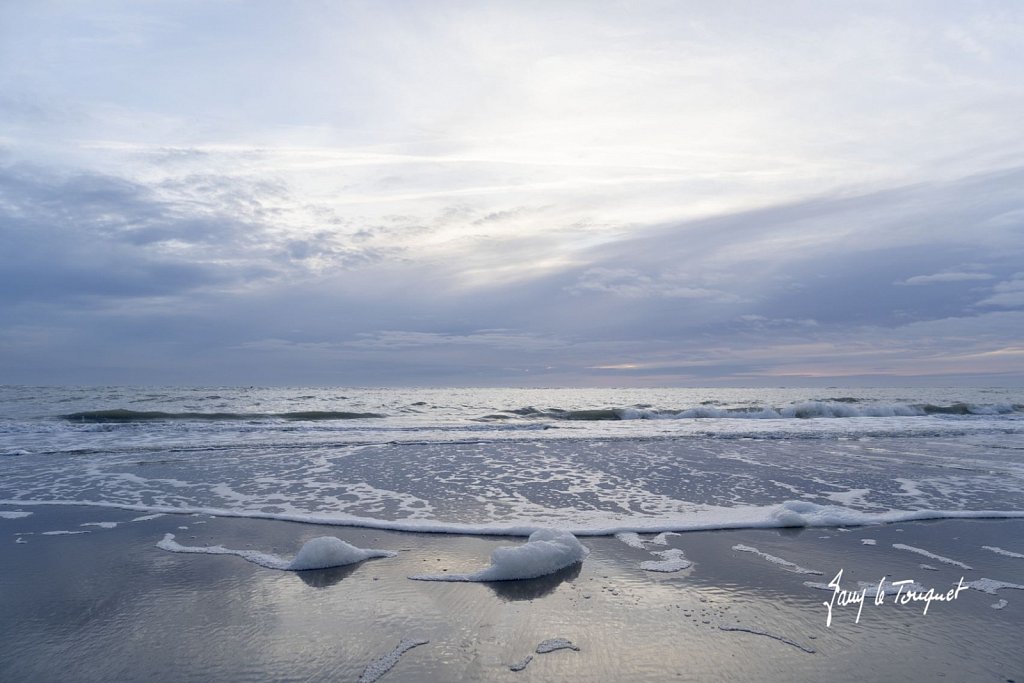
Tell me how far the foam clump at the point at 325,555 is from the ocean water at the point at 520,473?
1.60 metres

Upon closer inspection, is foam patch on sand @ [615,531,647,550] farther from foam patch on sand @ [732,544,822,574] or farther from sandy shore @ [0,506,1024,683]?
foam patch on sand @ [732,544,822,574]

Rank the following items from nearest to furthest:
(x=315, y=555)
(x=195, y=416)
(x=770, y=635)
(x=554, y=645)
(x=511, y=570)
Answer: (x=554, y=645) < (x=770, y=635) < (x=511, y=570) < (x=315, y=555) < (x=195, y=416)

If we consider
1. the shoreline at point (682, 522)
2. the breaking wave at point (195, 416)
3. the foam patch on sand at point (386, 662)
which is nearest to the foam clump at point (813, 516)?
the shoreline at point (682, 522)

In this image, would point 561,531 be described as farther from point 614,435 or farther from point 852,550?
point 614,435

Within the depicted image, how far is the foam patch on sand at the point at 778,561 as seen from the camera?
6289mm

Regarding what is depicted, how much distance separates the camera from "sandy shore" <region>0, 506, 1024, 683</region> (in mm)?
4109

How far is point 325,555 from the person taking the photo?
6.49 m

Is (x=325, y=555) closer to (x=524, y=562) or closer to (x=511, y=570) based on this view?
(x=511, y=570)

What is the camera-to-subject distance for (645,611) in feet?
16.8

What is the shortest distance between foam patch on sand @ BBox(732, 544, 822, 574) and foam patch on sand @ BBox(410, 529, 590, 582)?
2118 millimetres

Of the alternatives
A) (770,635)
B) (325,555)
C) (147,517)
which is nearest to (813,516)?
(770,635)

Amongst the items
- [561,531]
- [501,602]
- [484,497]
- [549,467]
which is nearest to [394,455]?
[549,467]
